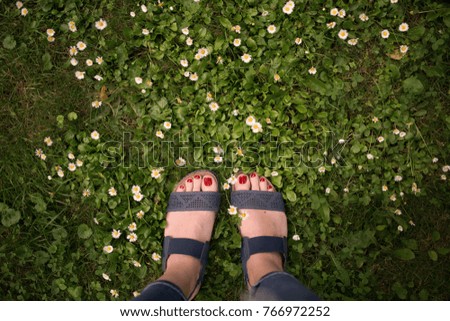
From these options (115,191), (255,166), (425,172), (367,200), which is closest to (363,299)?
(367,200)

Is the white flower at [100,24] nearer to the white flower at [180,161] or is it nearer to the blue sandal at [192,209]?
the white flower at [180,161]

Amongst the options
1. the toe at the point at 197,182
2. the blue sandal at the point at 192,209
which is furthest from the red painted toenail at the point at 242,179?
the toe at the point at 197,182

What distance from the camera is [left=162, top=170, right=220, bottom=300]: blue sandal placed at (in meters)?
2.38

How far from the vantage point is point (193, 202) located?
2424mm

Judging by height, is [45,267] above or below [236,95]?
below

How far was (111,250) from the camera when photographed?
243cm

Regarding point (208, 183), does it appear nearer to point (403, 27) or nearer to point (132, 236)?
point (132, 236)

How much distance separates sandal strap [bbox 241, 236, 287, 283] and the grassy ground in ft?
0.23

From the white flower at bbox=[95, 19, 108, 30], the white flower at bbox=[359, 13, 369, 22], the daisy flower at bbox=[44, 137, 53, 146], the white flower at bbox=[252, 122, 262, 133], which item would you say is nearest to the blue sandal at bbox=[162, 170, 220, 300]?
the white flower at bbox=[252, 122, 262, 133]

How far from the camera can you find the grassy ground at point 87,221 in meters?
2.44

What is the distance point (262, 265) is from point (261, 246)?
0.40 feet

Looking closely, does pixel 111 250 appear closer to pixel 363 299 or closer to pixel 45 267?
pixel 45 267
